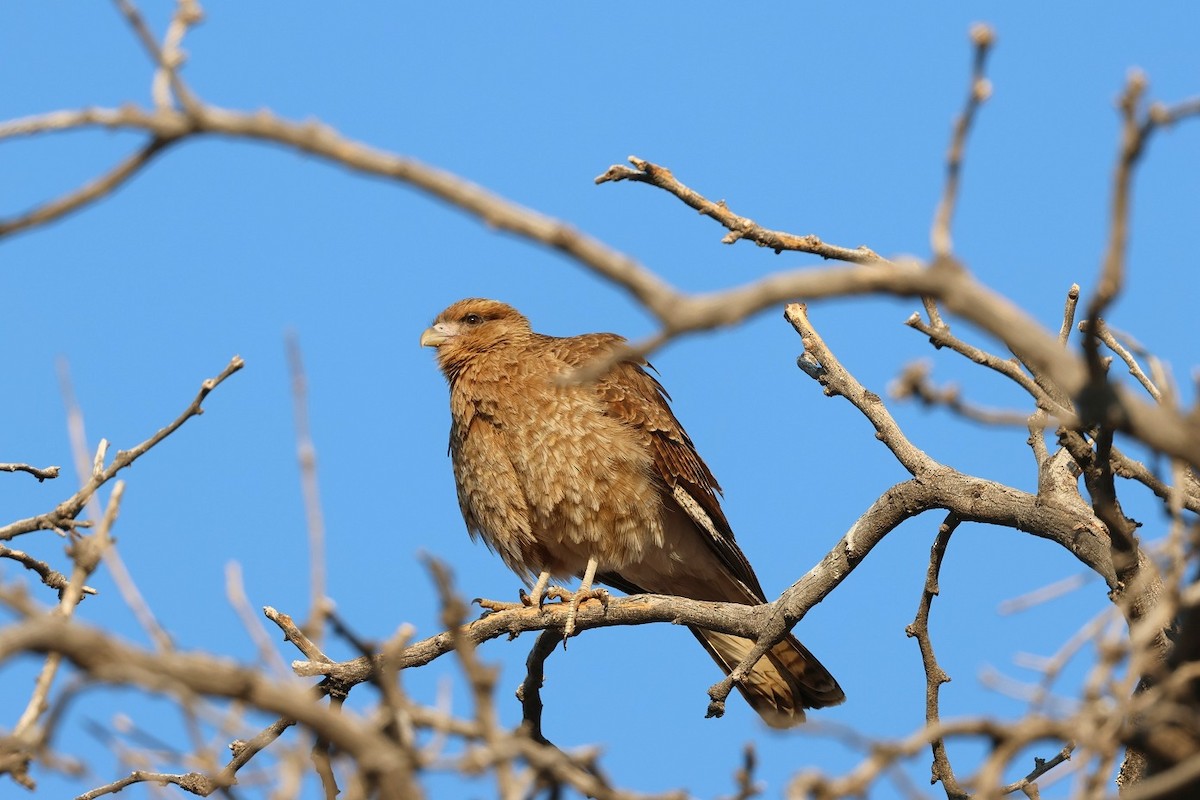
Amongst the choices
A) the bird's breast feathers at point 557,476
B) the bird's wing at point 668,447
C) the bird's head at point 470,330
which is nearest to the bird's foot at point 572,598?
the bird's breast feathers at point 557,476

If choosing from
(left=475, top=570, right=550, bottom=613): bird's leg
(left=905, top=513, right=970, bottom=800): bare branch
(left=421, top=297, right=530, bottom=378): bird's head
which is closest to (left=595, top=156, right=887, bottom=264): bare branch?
(left=905, top=513, right=970, bottom=800): bare branch

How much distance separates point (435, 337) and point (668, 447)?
1611mm

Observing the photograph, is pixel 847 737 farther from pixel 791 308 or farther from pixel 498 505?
pixel 498 505

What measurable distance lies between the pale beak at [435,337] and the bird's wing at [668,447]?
2.67ft

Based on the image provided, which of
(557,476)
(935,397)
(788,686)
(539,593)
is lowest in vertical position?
(935,397)

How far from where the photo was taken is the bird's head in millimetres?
7402

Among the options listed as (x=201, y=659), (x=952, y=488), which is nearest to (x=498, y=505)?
(x=952, y=488)

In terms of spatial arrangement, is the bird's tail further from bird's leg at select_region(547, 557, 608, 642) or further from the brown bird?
bird's leg at select_region(547, 557, 608, 642)

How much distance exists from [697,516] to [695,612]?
1491 mm

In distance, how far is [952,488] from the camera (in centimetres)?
470

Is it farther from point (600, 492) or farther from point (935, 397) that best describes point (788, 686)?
point (935, 397)

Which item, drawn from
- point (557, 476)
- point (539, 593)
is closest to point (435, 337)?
point (557, 476)

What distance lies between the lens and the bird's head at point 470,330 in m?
7.40

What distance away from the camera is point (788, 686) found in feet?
21.1
